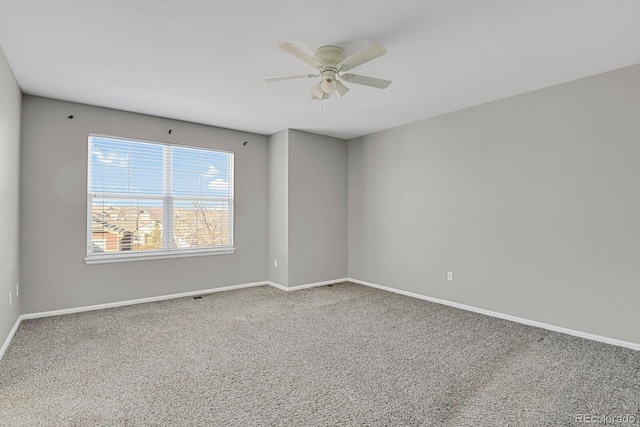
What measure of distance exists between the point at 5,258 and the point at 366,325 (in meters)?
3.36

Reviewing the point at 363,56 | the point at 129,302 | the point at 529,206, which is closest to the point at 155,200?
the point at 129,302

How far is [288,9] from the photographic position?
7.01 feet

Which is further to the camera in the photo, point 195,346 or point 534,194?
point 534,194

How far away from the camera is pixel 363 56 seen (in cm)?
245

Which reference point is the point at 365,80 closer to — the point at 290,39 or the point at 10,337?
the point at 290,39

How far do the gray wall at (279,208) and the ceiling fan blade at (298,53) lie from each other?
2.62 metres

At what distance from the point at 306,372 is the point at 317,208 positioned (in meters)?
3.25

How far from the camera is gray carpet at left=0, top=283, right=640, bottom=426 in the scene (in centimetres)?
197

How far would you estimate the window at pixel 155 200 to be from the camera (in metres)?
4.16

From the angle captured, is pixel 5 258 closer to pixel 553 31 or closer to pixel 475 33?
pixel 475 33

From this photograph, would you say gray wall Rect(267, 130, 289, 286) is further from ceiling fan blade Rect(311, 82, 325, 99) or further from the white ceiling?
ceiling fan blade Rect(311, 82, 325, 99)

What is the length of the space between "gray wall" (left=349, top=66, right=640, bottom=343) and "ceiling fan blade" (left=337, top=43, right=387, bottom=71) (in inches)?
85.6

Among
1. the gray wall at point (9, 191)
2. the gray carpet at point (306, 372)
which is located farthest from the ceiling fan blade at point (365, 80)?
the gray wall at point (9, 191)

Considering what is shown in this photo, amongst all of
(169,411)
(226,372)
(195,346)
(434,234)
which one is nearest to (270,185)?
(434,234)
